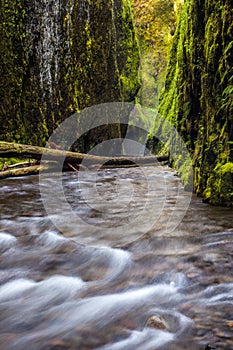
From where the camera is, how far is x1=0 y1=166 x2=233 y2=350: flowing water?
1554 mm

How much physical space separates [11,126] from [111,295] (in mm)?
8982

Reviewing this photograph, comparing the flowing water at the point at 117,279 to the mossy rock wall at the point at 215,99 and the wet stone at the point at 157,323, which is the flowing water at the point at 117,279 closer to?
the wet stone at the point at 157,323

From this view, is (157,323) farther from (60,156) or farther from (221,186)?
(60,156)

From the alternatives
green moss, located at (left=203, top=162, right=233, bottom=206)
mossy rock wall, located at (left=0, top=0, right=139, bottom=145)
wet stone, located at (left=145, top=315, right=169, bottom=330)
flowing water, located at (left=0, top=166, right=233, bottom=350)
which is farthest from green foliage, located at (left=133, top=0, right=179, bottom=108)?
wet stone, located at (left=145, top=315, right=169, bottom=330)

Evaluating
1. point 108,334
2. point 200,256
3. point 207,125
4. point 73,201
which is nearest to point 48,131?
point 73,201

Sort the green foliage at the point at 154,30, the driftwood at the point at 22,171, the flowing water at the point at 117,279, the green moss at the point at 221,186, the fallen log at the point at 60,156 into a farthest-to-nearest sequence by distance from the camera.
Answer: the green foliage at the point at 154,30 < the driftwood at the point at 22,171 < the fallen log at the point at 60,156 < the green moss at the point at 221,186 < the flowing water at the point at 117,279

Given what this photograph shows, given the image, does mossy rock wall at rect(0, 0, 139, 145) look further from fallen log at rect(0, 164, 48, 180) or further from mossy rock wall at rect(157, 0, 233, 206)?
mossy rock wall at rect(157, 0, 233, 206)

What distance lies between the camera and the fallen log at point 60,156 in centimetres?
676

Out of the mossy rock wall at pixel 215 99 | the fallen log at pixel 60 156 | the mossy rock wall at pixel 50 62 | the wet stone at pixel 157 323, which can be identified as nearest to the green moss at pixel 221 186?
the mossy rock wall at pixel 215 99

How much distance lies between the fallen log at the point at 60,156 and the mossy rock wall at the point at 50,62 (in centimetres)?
240

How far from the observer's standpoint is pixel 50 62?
11.5 metres

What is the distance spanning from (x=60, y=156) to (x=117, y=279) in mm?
6327

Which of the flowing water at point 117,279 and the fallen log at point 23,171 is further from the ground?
the fallen log at point 23,171

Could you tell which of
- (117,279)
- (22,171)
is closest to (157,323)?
(117,279)
